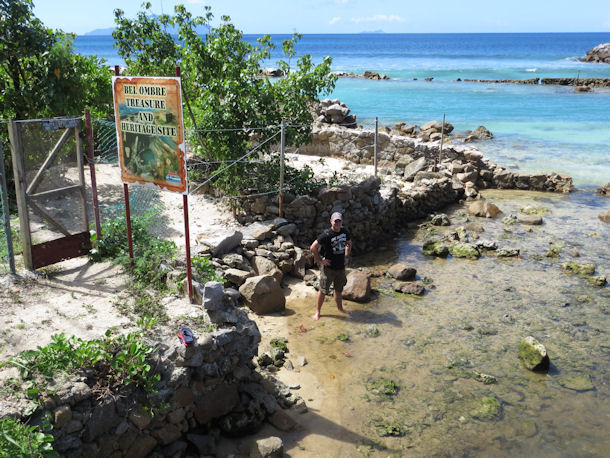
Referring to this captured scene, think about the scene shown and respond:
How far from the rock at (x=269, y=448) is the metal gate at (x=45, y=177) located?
425 centimetres

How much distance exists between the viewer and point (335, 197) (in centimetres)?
1223

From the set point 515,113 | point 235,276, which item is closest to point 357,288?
point 235,276

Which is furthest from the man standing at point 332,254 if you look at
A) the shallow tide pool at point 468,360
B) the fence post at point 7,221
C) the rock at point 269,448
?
the fence post at point 7,221

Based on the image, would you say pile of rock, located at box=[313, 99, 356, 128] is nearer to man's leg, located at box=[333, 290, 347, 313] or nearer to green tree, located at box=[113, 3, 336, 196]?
green tree, located at box=[113, 3, 336, 196]

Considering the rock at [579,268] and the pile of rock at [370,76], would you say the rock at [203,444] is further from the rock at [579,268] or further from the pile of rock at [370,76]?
the pile of rock at [370,76]

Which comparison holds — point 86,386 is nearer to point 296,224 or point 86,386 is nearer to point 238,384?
point 238,384

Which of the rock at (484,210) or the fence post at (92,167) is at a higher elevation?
the fence post at (92,167)

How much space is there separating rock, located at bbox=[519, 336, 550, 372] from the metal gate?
6829 millimetres

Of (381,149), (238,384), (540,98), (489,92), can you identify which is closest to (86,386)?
(238,384)

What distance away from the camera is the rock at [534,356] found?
25.2 feet

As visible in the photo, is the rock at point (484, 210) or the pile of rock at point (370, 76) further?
the pile of rock at point (370, 76)

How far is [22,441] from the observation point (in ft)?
14.3

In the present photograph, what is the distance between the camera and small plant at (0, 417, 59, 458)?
4.29 meters

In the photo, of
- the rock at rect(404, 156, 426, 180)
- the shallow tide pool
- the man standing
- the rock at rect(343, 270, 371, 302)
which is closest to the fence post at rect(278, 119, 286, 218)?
the shallow tide pool
